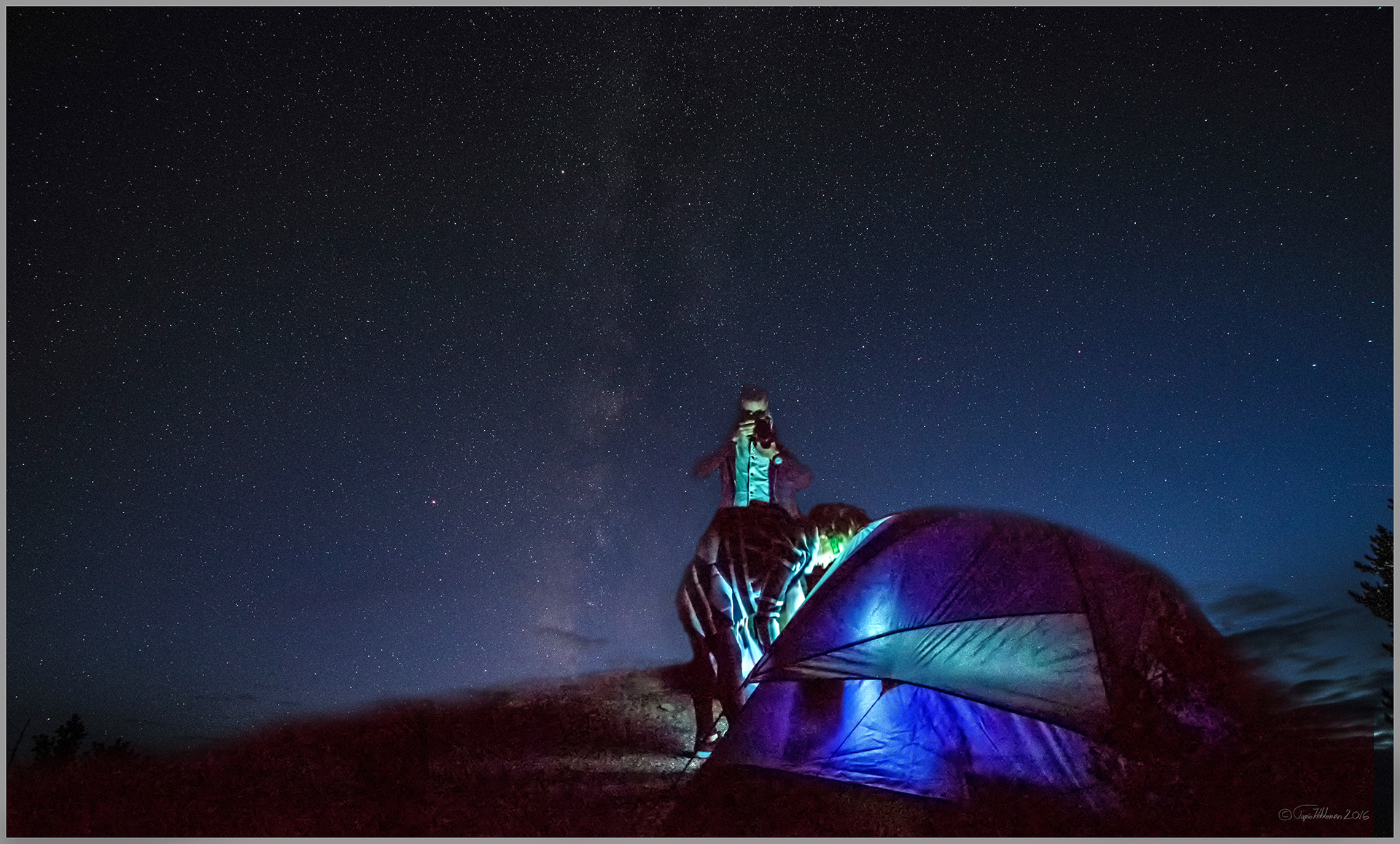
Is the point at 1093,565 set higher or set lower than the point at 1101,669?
higher

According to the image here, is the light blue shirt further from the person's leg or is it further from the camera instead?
the person's leg

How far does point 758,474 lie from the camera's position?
49.5 ft

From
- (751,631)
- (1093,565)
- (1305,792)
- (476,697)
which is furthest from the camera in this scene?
(476,697)

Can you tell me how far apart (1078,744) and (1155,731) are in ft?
2.98

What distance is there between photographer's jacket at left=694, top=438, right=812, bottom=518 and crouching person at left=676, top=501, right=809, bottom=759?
1.90ft

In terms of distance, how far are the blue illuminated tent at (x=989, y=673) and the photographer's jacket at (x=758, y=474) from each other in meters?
2.74

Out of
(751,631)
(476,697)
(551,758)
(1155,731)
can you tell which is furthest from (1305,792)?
(476,697)

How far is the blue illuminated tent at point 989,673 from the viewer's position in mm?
11086

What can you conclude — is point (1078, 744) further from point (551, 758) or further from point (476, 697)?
point (476, 697)

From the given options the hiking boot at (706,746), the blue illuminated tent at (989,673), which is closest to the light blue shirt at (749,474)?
the blue illuminated tent at (989,673)

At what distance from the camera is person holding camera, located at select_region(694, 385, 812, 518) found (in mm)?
15031

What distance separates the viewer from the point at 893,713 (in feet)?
37.8

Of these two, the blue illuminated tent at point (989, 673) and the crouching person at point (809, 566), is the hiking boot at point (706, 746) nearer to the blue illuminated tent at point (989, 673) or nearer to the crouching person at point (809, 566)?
the blue illuminated tent at point (989, 673)

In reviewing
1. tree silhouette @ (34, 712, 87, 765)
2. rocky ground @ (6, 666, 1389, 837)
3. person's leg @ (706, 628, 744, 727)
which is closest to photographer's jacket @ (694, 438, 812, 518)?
person's leg @ (706, 628, 744, 727)
